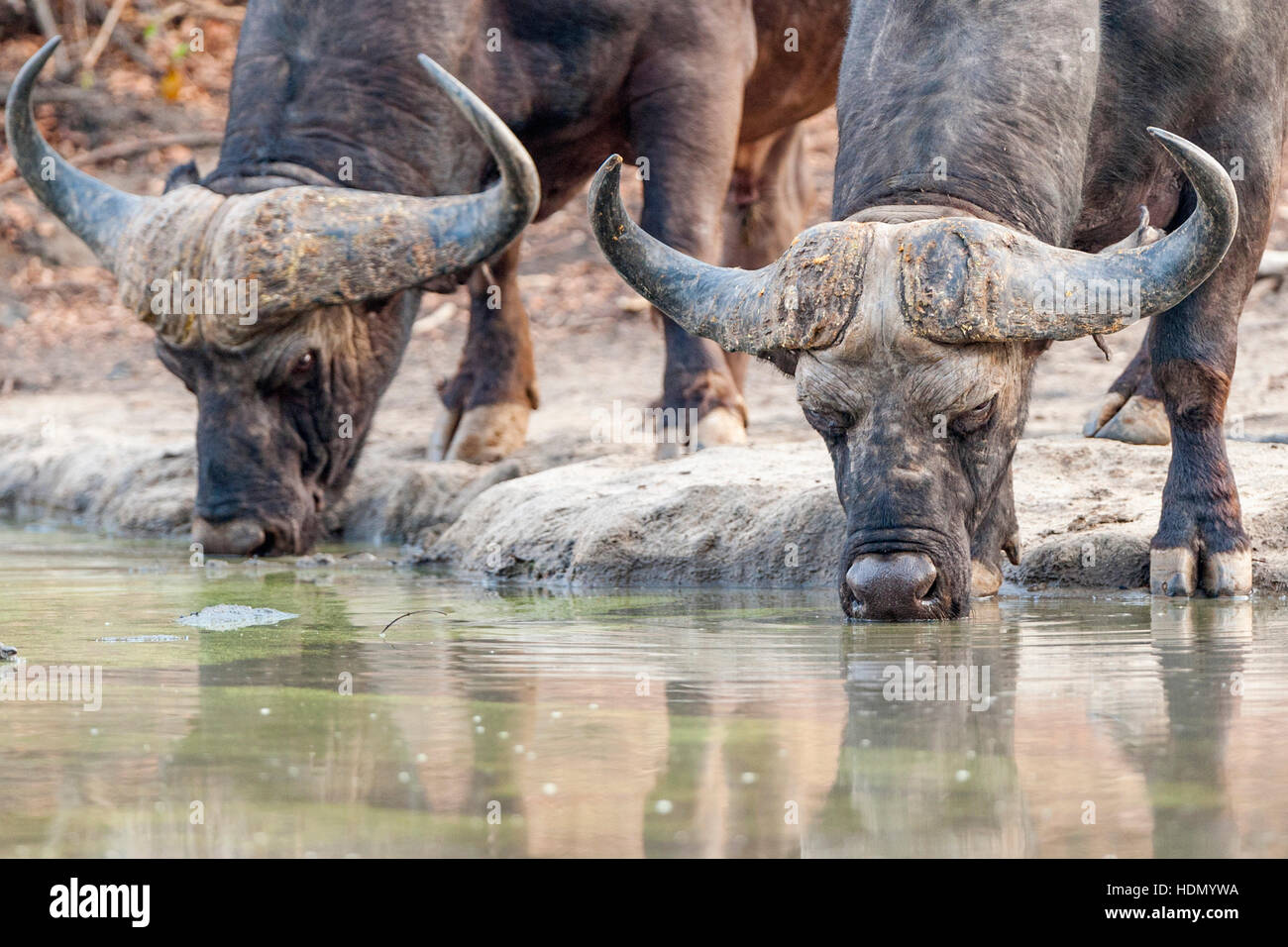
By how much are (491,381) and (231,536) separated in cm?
209

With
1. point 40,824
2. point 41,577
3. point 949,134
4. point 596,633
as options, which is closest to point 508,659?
point 596,633

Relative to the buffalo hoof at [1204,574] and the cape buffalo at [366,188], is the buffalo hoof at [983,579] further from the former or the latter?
the cape buffalo at [366,188]

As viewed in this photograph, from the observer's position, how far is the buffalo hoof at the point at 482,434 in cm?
839

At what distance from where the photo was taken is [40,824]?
253 centimetres

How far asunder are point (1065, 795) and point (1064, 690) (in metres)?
0.87

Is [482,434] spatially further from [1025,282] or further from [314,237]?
[1025,282]

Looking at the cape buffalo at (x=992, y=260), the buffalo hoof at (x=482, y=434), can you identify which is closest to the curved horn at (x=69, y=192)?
the buffalo hoof at (x=482, y=434)

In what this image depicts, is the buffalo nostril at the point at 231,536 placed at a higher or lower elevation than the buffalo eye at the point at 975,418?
lower

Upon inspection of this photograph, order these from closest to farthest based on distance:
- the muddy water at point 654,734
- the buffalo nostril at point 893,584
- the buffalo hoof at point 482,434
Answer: the muddy water at point 654,734, the buffalo nostril at point 893,584, the buffalo hoof at point 482,434

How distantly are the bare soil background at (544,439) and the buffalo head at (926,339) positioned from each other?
85 cm

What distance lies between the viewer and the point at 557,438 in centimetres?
820
